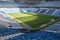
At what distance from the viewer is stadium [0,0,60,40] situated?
2.45 meters

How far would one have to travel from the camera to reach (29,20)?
2.45m

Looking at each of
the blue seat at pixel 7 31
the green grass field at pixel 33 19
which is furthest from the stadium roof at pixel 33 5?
the blue seat at pixel 7 31

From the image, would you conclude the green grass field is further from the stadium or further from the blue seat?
the blue seat

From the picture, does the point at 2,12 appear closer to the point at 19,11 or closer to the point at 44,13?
the point at 19,11

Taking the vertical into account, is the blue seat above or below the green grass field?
below

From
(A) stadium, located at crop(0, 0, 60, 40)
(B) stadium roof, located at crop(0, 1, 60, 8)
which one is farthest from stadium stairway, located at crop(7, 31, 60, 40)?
(B) stadium roof, located at crop(0, 1, 60, 8)

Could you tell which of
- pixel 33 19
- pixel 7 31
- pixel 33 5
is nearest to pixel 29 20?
pixel 33 19

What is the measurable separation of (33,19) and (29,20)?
6 cm

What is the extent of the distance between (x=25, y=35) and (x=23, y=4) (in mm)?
437

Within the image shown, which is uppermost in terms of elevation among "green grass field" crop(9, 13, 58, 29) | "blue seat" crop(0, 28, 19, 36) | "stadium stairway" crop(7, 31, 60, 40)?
"green grass field" crop(9, 13, 58, 29)

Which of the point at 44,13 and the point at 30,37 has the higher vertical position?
the point at 44,13

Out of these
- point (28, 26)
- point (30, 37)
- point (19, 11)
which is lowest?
point (30, 37)

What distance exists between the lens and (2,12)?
2469 millimetres

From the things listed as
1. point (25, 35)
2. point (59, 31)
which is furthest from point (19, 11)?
point (59, 31)
